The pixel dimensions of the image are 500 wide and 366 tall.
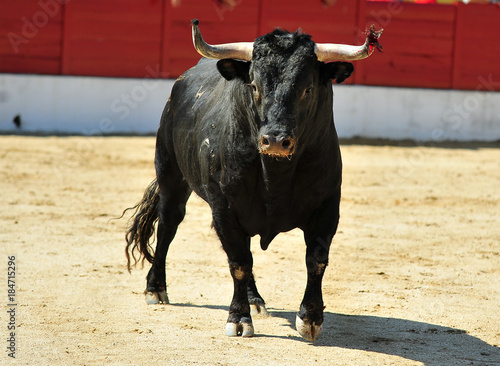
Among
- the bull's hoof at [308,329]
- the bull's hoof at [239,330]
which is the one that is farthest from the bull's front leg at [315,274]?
the bull's hoof at [239,330]

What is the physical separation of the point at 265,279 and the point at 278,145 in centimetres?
→ 189

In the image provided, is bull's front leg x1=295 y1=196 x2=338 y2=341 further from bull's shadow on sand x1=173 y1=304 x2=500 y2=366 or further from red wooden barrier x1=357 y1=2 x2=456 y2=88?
red wooden barrier x1=357 y1=2 x2=456 y2=88

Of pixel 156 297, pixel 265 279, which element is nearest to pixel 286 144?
pixel 156 297

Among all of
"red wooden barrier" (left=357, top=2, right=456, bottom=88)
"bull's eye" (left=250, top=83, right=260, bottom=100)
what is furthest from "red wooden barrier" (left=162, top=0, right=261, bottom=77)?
"bull's eye" (left=250, top=83, right=260, bottom=100)

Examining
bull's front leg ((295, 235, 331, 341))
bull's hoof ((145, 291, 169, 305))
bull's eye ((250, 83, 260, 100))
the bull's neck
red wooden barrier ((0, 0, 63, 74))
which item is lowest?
bull's hoof ((145, 291, 169, 305))

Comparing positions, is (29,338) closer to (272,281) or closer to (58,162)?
(272,281)

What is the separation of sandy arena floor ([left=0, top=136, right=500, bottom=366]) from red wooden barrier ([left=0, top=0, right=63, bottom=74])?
9.30ft

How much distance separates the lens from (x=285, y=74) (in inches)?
128

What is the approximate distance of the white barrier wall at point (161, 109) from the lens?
10812 millimetres

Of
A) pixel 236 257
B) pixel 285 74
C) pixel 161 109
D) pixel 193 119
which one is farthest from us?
pixel 161 109

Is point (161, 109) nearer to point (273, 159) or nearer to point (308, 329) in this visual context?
point (273, 159)

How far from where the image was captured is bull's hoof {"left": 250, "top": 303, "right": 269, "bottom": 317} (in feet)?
13.3

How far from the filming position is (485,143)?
10.9 meters

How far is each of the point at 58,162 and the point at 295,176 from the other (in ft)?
18.7
